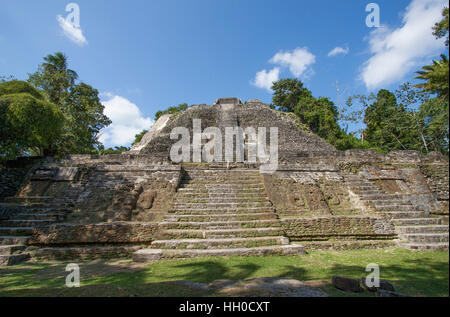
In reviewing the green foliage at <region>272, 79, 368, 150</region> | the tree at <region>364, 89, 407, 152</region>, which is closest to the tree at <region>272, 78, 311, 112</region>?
the green foliage at <region>272, 79, 368, 150</region>

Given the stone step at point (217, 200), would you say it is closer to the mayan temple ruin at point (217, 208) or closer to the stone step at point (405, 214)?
the mayan temple ruin at point (217, 208)

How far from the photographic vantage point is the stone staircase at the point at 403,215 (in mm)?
4080

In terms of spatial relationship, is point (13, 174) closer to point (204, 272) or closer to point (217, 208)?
point (217, 208)

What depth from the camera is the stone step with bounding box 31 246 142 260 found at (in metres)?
4.46

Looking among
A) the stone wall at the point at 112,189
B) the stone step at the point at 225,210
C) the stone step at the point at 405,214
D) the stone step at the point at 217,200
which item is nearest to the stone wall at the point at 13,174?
the stone wall at the point at 112,189

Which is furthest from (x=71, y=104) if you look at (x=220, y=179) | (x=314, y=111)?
(x=314, y=111)

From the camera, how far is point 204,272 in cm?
336

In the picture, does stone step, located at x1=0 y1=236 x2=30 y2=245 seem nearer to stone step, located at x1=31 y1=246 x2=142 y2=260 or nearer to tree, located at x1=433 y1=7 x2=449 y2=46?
stone step, located at x1=31 y1=246 x2=142 y2=260

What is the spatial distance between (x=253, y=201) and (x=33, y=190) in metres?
7.89

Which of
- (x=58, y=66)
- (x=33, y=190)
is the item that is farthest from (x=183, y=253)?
(x=58, y=66)

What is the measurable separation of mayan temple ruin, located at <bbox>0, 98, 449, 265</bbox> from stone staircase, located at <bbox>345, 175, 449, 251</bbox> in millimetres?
28

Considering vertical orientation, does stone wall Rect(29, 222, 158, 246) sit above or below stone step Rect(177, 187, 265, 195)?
below

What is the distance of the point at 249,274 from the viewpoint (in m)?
3.27

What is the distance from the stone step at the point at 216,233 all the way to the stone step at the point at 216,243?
0.59 ft
